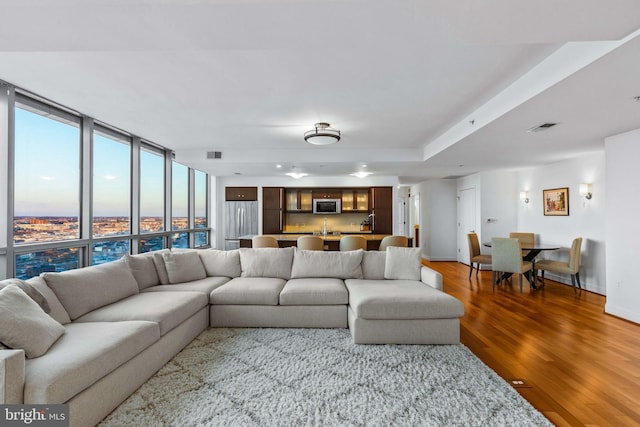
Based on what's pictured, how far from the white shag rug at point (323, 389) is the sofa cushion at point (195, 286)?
685mm

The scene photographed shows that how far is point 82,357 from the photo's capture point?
1874mm

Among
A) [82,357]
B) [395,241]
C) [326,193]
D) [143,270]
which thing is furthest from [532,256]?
[82,357]

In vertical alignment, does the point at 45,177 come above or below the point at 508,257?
above

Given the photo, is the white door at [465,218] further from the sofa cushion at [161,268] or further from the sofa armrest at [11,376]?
the sofa armrest at [11,376]

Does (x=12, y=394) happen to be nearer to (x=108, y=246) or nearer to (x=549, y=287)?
(x=108, y=246)

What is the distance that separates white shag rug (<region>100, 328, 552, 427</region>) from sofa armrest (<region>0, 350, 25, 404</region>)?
574mm

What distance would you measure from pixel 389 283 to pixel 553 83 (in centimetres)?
258

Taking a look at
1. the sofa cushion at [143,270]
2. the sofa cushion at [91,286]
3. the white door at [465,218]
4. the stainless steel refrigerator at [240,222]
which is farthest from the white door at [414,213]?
the sofa cushion at [91,286]

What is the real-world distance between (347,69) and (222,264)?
302 centimetres

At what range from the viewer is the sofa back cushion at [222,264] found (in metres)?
4.32

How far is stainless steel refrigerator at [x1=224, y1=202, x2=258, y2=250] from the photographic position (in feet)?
28.4

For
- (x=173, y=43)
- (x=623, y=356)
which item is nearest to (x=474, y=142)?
(x=623, y=356)

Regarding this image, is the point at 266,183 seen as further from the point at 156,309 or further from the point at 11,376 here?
the point at 11,376

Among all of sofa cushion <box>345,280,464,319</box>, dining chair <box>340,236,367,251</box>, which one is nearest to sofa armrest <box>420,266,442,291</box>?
sofa cushion <box>345,280,464,319</box>
